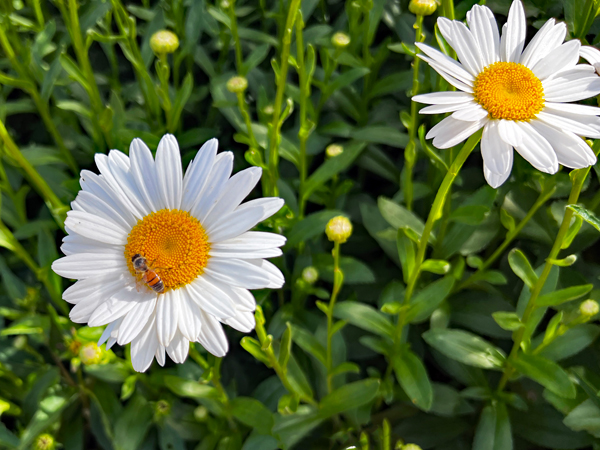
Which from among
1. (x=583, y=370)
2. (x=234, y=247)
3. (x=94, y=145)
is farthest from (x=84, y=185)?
(x=583, y=370)

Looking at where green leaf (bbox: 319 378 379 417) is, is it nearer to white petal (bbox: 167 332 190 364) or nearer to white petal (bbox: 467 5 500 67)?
white petal (bbox: 167 332 190 364)

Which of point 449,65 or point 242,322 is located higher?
point 449,65

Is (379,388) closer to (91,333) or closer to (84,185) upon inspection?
Answer: (91,333)

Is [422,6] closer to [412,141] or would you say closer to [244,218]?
[412,141]

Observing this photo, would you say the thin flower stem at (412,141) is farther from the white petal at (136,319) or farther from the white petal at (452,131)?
A: the white petal at (136,319)

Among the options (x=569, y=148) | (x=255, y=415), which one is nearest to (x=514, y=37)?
(x=569, y=148)
